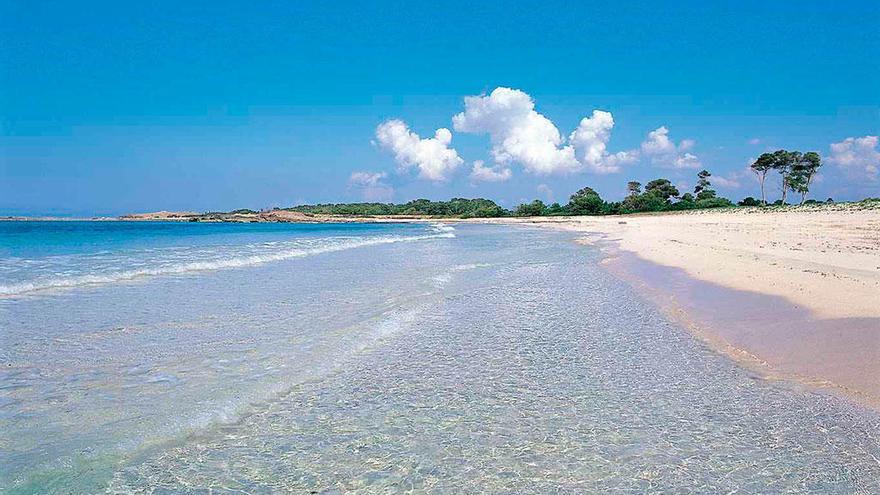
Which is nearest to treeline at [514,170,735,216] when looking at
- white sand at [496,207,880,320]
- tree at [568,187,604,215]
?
tree at [568,187,604,215]

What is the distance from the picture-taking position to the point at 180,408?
6113 millimetres

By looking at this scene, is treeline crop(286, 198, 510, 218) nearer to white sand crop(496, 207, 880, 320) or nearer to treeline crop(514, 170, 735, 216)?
treeline crop(514, 170, 735, 216)

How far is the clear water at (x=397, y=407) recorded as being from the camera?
4574mm

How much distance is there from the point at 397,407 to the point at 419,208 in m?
176

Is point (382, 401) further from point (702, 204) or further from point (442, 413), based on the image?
point (702, 204)

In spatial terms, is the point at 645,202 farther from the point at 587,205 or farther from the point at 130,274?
the point at 130,274

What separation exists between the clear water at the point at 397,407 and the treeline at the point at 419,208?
14277 cm

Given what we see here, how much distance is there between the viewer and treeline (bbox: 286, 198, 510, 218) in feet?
527

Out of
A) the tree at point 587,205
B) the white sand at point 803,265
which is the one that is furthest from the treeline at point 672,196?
the white sand at point 803,265

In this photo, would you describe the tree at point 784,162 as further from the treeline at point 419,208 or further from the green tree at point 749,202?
the treeline at point 419,208

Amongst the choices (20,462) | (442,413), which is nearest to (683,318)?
(442,413)

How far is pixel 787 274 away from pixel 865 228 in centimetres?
2259

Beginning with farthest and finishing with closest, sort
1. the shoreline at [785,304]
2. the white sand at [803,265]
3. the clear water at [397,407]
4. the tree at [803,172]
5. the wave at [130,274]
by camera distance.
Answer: the tree at [803,172]
the wave at [130,274]
the white sand at [803,265]
the shoreline at [785,304]
the clear water at [397,407]

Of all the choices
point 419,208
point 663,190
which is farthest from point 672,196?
point 419,208
